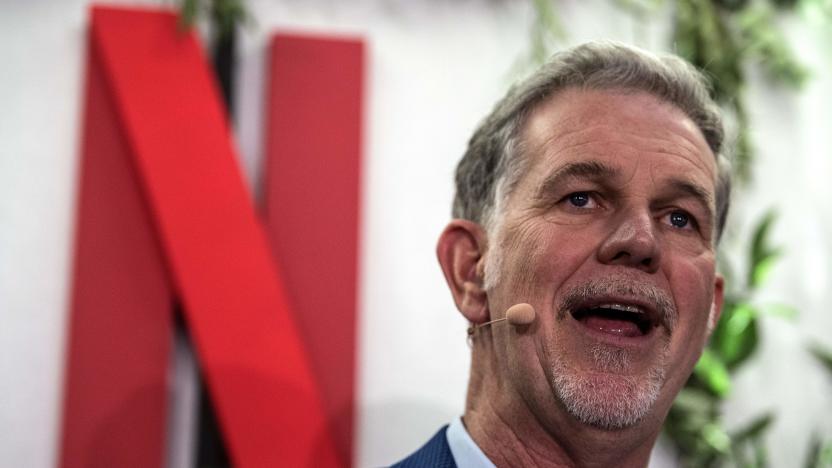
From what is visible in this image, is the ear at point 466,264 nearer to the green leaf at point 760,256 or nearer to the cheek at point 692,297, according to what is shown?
the cheek at point 692,297

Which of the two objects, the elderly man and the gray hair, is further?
the gray hair

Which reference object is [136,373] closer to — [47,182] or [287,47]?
[47,182]

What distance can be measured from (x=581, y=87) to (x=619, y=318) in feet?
1.11

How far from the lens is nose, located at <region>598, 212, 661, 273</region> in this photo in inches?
44.3

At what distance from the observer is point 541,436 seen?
119 cm

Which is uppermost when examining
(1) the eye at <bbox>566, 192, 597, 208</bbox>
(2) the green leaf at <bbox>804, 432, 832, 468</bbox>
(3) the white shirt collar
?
(1) the eye at <bbox>566, 192, 597, 208</bbox>

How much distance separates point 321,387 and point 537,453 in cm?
107

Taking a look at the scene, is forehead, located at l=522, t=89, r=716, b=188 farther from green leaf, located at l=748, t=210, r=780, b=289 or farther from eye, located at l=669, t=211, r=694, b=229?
green leaf, located at l=748, t=210, r=780, b=289

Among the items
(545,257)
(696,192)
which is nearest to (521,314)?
(545,257)

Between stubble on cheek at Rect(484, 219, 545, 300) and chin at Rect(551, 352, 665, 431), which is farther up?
stubble on cheek at Rect(484, 219, 545, 300)

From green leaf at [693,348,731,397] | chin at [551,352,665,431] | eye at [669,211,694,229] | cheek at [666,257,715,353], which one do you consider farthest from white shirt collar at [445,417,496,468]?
green leaf at [693,348,731,397]

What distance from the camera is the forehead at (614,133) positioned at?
1.21 metres

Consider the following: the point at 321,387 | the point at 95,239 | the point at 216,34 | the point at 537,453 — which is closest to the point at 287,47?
the point at 216,34

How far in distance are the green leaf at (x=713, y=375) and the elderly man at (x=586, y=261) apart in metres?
1.19
